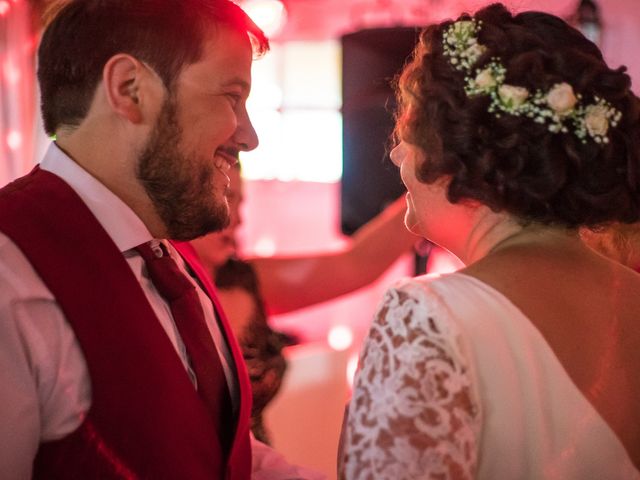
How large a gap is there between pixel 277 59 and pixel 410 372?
5395 mm

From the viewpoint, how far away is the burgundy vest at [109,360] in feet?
3.93

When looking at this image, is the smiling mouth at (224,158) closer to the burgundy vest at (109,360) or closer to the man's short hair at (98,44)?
the man's short hair at (98,44)

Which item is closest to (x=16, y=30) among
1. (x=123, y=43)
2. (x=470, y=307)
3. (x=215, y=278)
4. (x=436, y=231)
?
(x=215, y=278)

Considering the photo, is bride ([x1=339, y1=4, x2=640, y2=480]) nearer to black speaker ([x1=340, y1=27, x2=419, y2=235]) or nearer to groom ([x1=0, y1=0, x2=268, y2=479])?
groom ([x1=0, y1=0, x2=268, y2=479])

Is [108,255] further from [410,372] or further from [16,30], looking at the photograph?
[16,30]

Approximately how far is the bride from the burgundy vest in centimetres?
26

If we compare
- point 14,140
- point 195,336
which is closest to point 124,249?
point 195,336

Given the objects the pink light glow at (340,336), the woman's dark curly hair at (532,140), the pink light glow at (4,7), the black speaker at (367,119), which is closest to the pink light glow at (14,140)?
the pink light glow at (4,7)

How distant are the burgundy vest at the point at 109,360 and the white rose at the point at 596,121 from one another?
2.40ft

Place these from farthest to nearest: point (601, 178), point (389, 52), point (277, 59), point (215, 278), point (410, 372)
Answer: point (277, 59) → point (389, 52) → point (215, 278) → point (601, 178) → point (410, 372)

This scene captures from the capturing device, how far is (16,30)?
144 inches

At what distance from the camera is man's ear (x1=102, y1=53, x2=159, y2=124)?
1374 millimetres

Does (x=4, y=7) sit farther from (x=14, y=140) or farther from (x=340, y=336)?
(x=340, y=336)

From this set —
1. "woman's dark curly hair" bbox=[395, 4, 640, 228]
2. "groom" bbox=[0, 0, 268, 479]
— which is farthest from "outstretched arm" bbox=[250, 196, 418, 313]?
"woman's dark curly hair" bbox=[395, 4, 640, 228]
